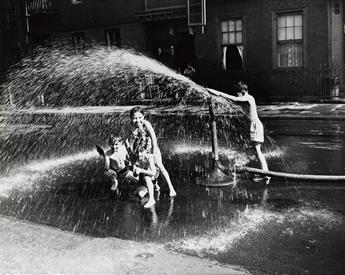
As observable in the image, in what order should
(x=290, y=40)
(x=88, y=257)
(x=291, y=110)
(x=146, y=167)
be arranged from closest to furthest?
(x=88, y=257)
(x=146, y=167)
(x=291, y=110)
(x=290, y=40)

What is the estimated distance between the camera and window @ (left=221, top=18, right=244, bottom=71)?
2083cm

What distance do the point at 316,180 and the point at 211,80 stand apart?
14.9m

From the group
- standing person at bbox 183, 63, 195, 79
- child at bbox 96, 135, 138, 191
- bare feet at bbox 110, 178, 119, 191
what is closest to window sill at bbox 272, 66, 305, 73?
standing person at bbox 183, 63, 195, 79

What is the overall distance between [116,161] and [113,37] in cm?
1957

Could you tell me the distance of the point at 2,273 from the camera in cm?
431

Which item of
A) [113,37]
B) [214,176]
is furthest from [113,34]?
[214,176]

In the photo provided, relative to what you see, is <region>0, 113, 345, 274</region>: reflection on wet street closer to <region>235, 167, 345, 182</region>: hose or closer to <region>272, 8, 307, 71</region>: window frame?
<region>235, 167, 345, 182</region>: hose

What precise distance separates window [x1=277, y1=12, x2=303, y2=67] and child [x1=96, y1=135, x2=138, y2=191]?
13.6 m

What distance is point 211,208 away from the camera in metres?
6.42

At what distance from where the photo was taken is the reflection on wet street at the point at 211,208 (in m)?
4.88

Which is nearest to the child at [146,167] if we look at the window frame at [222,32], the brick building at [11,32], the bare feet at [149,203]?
the bare feet at [149,203]

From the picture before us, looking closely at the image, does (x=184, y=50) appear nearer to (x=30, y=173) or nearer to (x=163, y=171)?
(x=30, y=173)

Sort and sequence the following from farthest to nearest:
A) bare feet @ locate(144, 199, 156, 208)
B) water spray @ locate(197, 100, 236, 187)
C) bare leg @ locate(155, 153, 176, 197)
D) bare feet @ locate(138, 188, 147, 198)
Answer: water spray @ locate(197, 100, 236, 187)
bare feet @ locate(138, 188, 147, 198)
bare leg @ locate(155, 153, 176, 197)
bare feet @ locate(144, 199, 156, 208)

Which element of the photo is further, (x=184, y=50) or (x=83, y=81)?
(x=83, y=81)
